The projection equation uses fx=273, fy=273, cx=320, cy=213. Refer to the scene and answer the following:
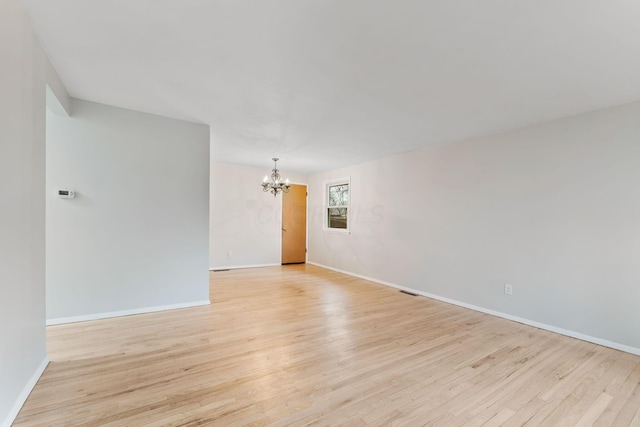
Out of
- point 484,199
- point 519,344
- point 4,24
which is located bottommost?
point 519,344

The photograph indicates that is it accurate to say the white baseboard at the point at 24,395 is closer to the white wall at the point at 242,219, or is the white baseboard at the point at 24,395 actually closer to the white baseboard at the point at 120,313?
the white baseboard at the point at 120,313

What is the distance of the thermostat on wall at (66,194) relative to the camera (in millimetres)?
2893

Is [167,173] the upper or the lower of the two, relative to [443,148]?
lower

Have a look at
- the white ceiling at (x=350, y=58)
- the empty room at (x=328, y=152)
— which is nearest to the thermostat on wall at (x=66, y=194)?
the empty room at (x=328, y=152)

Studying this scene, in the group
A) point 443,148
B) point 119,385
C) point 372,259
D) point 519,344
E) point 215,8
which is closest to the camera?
Result: point 215,8

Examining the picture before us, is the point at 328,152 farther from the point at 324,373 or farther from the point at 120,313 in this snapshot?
the point at 120,313

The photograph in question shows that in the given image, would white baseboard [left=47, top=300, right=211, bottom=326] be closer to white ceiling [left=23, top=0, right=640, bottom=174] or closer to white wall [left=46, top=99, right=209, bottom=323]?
white wall [left=46, top=99, right=209, bottom=323]

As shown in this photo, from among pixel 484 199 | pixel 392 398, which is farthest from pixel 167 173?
pixel 484 199

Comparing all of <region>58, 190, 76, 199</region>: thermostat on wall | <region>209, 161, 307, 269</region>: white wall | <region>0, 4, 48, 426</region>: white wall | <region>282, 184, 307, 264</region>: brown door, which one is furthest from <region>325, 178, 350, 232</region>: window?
<region>0, 4, 48, 426</region>: white wall

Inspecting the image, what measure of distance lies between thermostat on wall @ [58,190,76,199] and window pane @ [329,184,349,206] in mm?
4621

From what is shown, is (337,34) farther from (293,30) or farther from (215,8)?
(215,8)

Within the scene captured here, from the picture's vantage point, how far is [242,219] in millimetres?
6438

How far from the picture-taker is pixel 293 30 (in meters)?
1.78

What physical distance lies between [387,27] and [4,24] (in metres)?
2.16
